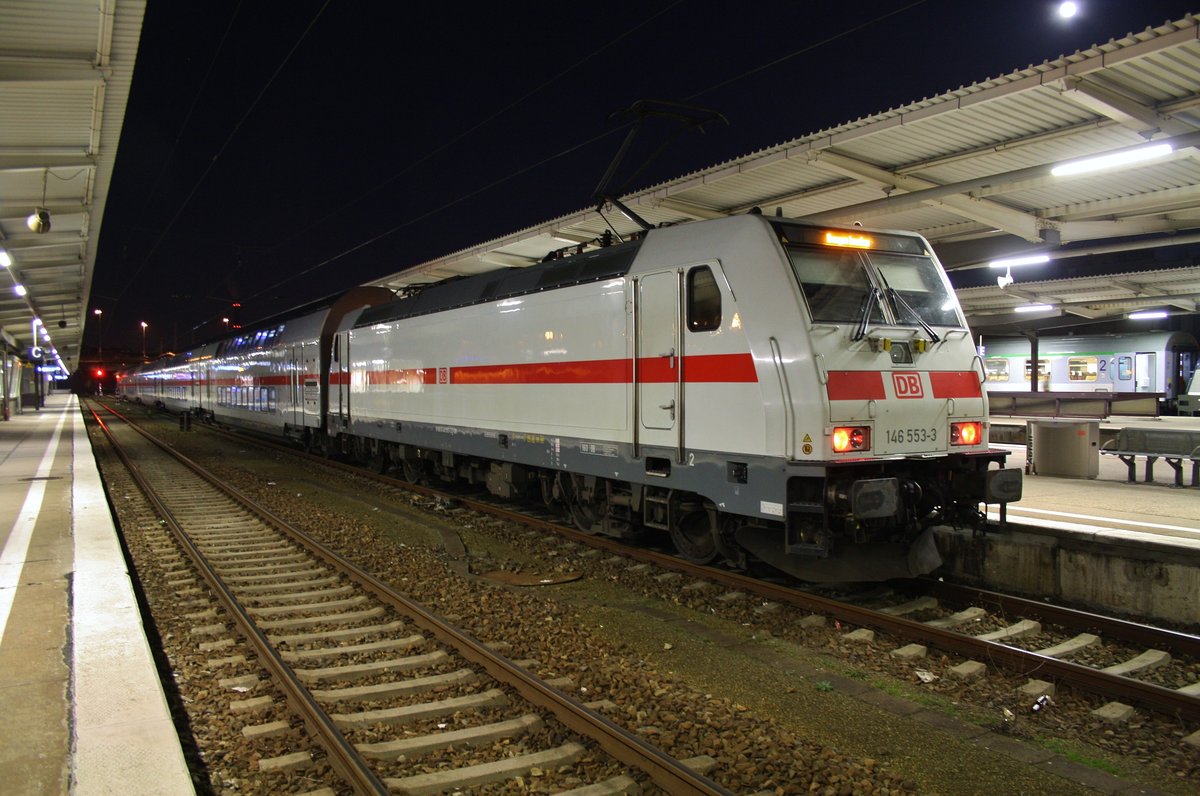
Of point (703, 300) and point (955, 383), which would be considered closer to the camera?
point (955, 383)

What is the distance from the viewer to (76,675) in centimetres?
528

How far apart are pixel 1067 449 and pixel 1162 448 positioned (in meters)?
1.46

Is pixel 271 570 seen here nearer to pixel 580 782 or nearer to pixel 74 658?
pixel 74 658

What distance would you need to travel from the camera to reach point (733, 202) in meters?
14.0

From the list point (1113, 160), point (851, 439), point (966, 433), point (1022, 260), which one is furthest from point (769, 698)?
point (1022, 260)

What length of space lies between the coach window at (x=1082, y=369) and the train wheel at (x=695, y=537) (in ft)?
79.2

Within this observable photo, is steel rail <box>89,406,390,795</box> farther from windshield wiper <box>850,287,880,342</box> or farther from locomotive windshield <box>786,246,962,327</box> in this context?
windshield wiper <box>850,287,880,342</box>

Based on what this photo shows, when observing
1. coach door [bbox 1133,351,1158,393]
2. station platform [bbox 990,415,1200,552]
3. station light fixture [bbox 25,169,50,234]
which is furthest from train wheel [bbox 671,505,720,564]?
coach door [bbox 1133,351,1158,393]

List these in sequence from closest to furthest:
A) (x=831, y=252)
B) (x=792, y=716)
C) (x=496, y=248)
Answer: (x=792, y=716)
(x=831, y=252)
(x=496, y=248)

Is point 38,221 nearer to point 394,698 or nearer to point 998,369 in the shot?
point 394,698

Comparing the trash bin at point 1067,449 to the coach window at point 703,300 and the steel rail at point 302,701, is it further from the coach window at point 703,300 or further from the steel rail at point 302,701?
the steel rail at point 302,701

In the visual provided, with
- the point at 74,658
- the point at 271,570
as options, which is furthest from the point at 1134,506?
the point at 74,658

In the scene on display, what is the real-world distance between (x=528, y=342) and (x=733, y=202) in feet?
17.9

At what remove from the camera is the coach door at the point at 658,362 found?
790cm
